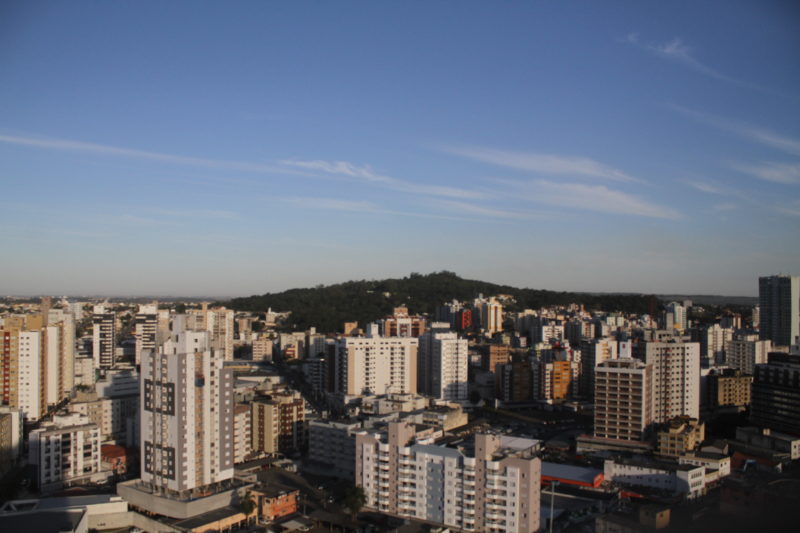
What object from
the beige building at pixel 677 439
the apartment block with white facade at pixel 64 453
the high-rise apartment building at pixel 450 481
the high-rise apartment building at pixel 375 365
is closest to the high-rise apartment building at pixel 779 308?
the beige building at pixel 677 439

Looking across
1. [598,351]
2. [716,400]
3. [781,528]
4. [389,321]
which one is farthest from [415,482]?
[389,321]

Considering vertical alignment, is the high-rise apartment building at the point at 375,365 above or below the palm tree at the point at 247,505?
above

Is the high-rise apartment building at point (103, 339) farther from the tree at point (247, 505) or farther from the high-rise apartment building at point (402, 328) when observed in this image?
the tree at point (247, 505)

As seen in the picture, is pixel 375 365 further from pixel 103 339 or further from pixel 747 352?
pixel 747 352

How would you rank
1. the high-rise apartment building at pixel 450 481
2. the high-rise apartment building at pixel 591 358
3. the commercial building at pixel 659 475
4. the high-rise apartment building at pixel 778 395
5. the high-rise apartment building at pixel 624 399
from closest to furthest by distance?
the high-rise apartment building at pixel 450 481 < the commercial building at pixel 659 475 < the high-rise apartment building at pixel 624 399 < the high-rise apartment building at pixel 778 395 < the high-rise apartment building at pixel 591 358

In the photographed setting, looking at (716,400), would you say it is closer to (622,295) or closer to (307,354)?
(307,354)

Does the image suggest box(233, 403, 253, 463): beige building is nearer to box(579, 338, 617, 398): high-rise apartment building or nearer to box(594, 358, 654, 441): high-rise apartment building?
box(594, 358, 654, 441): high-rise apartment building

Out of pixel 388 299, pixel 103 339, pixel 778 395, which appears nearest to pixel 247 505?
pixel 778 395

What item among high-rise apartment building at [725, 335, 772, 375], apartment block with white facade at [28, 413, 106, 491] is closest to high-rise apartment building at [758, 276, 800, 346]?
high-rise apartment building at [725, 335, 772, 375]
